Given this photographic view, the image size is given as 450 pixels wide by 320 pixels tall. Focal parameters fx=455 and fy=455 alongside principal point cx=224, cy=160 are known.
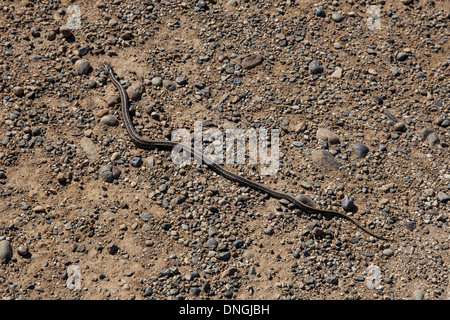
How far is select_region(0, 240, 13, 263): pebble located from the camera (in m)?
7.43

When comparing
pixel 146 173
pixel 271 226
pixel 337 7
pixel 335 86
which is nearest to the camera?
pixel 271 226

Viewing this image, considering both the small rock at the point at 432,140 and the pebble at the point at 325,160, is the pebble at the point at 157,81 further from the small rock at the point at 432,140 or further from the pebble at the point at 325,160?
the small rock at the point at 432,140

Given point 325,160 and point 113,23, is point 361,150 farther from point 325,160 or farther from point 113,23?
point 113,23

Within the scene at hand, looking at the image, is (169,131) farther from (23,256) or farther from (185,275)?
(23,256)

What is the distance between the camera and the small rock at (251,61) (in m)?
9.13

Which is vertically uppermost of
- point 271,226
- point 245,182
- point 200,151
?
point 200,151

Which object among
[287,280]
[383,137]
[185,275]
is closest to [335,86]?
[383,137]

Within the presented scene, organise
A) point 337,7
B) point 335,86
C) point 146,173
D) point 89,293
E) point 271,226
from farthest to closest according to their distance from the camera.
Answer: point 337,7 → point 335,86 → point 146,173 → point 271,226 → point 89,293

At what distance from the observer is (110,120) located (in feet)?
28.4

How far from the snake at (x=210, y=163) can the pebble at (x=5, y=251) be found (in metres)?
2.75

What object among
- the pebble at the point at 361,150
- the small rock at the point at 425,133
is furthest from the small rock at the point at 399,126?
the pebble at the point at 361,150

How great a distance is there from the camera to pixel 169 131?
8.61 m

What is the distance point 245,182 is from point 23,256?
3.91m

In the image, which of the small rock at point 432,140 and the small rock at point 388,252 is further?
the small rock at point 432,140
